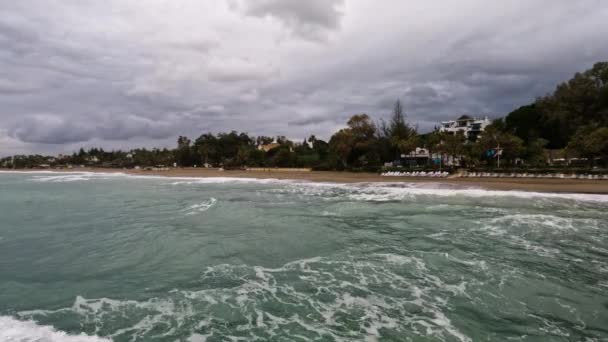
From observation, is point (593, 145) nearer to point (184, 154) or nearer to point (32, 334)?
point (32, 334)

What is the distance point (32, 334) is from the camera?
520cm

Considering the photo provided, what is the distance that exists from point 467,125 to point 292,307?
9585 cm

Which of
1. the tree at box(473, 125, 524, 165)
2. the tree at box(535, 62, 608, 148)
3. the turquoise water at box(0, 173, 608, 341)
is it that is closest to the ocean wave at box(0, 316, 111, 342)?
the turquoise water at box(0, 173, 608, 341)

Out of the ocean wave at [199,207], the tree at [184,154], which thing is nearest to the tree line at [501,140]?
the tree at [184,154]

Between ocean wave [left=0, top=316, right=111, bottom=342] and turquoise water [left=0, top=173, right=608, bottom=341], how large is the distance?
33mm

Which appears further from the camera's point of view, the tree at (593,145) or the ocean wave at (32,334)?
the tree at (593,145)

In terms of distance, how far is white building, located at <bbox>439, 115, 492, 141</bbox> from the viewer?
80394 mm

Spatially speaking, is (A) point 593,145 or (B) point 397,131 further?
(B) point 397,131

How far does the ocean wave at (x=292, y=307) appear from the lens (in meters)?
5.26

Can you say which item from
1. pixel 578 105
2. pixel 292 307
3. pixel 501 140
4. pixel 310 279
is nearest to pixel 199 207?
pixel 310 279

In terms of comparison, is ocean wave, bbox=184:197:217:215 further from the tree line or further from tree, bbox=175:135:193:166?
tree, bbox=175:135:193:166

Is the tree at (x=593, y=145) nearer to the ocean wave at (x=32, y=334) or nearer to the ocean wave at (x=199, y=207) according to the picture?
the ocean wave at (x=199, y=207)

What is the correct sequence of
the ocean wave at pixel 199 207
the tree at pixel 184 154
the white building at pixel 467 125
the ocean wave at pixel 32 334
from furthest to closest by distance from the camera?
the tree at pixel 184 154 < the white building at pixel 467 125 < the ocean wave at pixel 199 207 < the ocean wave at pixel 32 334

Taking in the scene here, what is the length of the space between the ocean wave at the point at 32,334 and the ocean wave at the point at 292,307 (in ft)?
0.92
